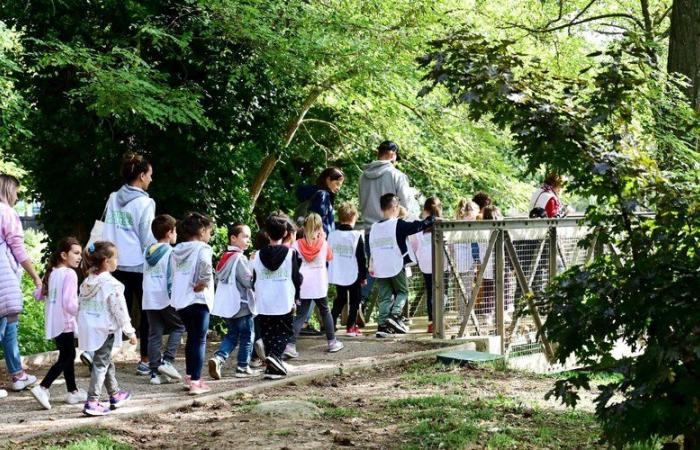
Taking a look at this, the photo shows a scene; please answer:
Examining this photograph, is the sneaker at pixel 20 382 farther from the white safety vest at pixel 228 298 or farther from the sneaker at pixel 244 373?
the sneaker at pixel 244 373

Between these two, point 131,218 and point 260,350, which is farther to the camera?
point 260,350

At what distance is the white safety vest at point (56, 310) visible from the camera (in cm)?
800

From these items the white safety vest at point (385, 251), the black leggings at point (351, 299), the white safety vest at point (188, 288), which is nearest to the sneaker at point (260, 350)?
the white safety vest at point (188, 288)

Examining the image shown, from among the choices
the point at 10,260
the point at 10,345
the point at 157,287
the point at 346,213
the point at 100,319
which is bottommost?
the point at 10,345

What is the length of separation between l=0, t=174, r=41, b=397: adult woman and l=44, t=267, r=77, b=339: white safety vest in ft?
0.95

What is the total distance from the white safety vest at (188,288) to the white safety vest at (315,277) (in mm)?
1936

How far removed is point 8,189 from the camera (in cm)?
862

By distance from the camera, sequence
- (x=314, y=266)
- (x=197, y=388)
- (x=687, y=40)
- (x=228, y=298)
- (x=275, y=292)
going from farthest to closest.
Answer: (x=687, y=40) < (x=314, y=266) < (x=228, y=298) < (x=275, y=292) < (x=197, y=388)

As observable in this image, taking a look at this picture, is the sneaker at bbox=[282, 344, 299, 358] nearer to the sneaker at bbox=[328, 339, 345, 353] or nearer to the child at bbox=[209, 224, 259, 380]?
the sneaker at bbox=[328, 339, 345, 353]

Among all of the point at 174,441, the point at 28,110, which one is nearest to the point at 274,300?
the point at 174,441

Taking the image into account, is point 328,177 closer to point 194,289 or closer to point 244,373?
point 244,373

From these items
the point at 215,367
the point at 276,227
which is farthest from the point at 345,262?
the point at 215,367

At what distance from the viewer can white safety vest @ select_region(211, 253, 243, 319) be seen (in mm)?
9117

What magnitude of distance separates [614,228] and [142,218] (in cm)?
464
